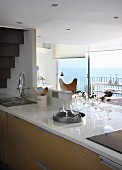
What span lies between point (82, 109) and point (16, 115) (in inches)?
30.2

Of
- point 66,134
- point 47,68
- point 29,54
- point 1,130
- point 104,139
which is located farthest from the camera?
point 47,68

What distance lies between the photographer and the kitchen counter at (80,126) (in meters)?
1.27

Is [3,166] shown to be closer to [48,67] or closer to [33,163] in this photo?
[33,163]

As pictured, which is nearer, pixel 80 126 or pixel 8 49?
pixel 80 126

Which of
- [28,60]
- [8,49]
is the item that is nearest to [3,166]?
[28,60]

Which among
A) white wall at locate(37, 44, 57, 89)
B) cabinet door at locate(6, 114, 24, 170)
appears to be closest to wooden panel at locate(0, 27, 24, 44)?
cabinet door at locate(6, 114, 24, 170)

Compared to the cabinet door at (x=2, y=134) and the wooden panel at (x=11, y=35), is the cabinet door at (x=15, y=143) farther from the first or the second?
the wooden panel at (x=11, y=35)

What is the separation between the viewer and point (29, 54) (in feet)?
10.6

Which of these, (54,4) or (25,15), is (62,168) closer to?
(54,4)

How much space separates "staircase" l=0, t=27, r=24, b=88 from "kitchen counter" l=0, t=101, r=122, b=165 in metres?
1.20

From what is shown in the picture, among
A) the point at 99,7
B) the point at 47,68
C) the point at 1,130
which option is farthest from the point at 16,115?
the point at 47,68

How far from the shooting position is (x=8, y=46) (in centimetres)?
330

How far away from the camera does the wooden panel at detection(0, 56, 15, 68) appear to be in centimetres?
339

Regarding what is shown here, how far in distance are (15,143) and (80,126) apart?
97 centimetres
